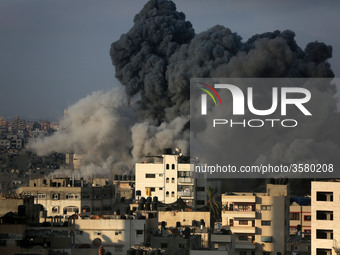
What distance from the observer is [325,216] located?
37719 mm

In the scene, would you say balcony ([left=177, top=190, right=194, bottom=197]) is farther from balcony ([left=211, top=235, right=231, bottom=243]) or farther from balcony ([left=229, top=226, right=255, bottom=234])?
balcony ([left=211, top=235, right=231, bottom=243])

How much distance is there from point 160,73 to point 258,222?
164 feet

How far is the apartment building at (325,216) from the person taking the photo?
1469 inches

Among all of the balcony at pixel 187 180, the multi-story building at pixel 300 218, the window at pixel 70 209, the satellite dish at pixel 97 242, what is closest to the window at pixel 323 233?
the satellite dish at pixel 97 242

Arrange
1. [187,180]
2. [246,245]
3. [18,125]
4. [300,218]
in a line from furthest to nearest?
[18,125]
[187,180]
[300,218]
[246,245]

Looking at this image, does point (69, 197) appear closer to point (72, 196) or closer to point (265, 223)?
point (72, 196)

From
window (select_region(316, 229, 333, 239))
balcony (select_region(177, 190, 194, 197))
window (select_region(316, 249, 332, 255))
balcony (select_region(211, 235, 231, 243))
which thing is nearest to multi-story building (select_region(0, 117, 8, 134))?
balcony (select_region(177, 190, 194, 197))

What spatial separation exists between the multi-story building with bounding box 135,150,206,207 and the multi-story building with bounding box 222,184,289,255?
16757 millimetres

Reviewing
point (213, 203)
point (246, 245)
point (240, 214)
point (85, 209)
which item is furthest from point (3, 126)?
point (246, 245)

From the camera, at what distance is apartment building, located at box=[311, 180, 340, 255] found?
37312 millimetres

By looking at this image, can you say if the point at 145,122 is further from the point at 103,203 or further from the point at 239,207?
the point at 239,207

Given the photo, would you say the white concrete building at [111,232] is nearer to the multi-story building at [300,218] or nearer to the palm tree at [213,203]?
→ the palm tree at [213,203]

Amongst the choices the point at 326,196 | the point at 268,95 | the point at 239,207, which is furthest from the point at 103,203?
the point at 268,95

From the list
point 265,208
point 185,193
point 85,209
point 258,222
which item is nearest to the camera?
point 258,222
